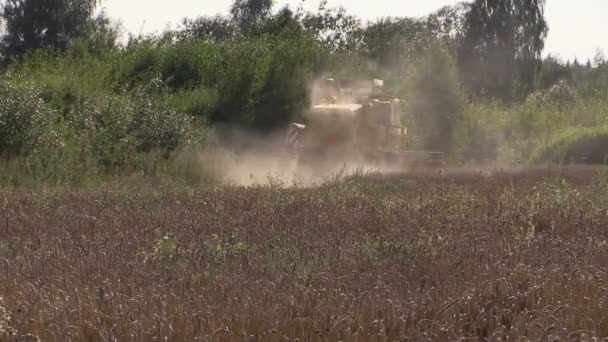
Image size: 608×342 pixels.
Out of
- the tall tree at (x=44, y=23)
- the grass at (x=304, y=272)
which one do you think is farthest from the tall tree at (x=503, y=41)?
the grass at (x=304, y=272)

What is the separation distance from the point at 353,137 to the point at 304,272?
19413 mm

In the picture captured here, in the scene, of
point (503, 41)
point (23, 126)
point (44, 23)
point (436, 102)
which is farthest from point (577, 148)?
point (503, 41)

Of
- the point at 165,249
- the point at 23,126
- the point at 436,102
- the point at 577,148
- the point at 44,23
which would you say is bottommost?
the point at 577,148

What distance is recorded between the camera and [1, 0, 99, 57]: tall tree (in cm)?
5322

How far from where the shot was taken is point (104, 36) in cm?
5041

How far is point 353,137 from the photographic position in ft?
87.0

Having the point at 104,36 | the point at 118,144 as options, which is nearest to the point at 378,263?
the point at 118,144

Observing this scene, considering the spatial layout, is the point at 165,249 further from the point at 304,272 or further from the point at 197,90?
the point at 197,90

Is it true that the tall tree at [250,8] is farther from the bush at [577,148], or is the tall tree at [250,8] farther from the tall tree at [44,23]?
the bush at [577,148]

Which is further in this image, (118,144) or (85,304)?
(118,144)

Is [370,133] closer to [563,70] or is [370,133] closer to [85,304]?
[85,304]

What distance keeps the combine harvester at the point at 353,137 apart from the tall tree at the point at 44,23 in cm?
2795

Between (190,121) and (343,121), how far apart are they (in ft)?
13.7

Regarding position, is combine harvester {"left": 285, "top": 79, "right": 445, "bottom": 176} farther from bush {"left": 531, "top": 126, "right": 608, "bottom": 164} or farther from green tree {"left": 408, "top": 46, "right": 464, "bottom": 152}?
green tree {"left": 408, "top": 46, "right": 464, "bottom": 152}
